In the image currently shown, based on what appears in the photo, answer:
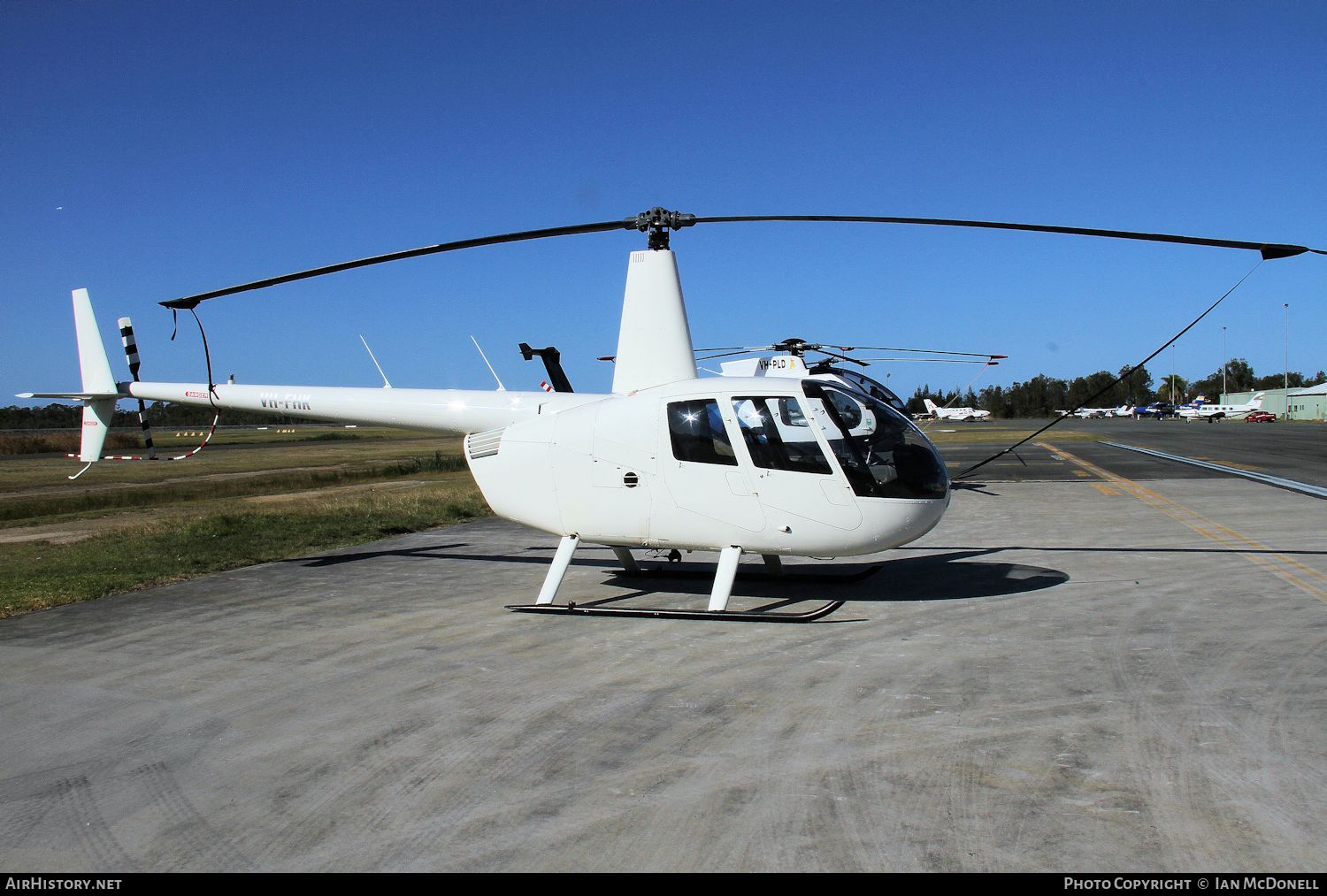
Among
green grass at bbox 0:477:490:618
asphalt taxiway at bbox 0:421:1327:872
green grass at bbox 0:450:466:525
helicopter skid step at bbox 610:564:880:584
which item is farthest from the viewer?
green grass at bbox 0:450:466:525

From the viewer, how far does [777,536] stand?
27.1ft

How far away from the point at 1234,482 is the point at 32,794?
22912 mm

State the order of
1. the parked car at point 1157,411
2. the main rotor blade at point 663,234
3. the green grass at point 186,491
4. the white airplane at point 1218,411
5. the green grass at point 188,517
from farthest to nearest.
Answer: the parked car at point 1157,411
the white airplane at point 1218,411
the green grass at point 186,491
the green grass at point 188,517
the main rotor blade at point 663,234

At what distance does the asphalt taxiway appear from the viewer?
3.92 metres

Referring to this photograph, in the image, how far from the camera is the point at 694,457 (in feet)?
27.9

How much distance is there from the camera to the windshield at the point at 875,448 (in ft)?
26.3

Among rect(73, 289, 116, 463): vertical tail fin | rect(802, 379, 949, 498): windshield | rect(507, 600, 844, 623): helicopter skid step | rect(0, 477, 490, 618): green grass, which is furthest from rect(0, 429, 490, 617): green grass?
rect(802, 379, 949, 498): windshield

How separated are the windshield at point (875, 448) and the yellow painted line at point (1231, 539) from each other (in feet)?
12.7

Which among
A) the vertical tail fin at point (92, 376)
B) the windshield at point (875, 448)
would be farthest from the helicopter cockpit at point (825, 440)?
the vertical tail fin at point (92, 376)

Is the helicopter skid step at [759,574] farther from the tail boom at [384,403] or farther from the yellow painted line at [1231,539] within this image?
the yellow painted line at [1231,539]

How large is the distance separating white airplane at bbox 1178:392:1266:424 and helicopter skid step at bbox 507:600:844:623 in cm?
9345

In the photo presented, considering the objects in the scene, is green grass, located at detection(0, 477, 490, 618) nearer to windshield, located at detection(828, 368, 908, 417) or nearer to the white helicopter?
the white helicopter
